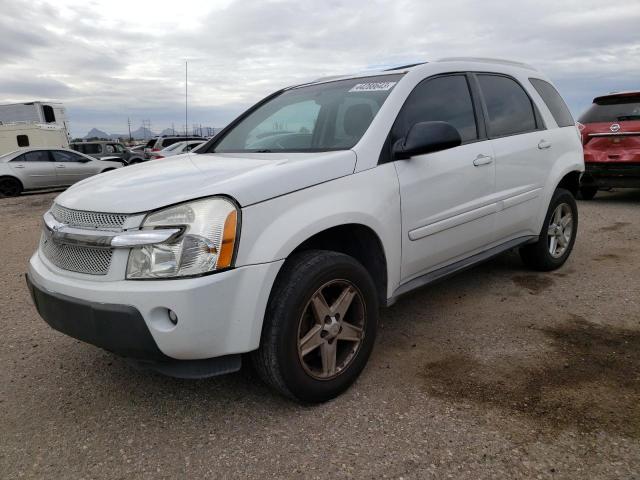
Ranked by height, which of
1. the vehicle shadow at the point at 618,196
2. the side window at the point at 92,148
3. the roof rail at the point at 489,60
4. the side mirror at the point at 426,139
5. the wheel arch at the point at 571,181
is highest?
the roof rail at the point at 489,60

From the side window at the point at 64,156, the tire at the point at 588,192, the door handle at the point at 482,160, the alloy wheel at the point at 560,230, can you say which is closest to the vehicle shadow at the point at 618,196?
the tire at the point at 588,192

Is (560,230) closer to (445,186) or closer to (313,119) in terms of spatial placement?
(445,186)

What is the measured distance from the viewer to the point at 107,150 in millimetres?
19672

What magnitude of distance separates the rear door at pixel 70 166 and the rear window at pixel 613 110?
40.6 ft

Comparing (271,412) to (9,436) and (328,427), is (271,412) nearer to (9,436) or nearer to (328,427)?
(328,427)

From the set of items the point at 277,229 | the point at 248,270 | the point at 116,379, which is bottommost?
the point at 116,379

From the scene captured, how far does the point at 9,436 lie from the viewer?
2439mm

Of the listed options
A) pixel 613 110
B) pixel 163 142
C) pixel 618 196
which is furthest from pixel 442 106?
pixel 163 142

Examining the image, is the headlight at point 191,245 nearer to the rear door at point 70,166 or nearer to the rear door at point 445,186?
the rear door at point 445,186

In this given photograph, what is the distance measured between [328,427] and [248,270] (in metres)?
0.86

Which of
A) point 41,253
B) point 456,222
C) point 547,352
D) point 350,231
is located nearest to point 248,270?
point 350,231

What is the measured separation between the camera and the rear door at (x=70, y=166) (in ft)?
46.6

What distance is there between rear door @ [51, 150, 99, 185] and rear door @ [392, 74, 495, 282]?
13.1 metres

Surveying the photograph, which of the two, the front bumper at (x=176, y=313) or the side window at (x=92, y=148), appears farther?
the side window at (x=92, y=148)
